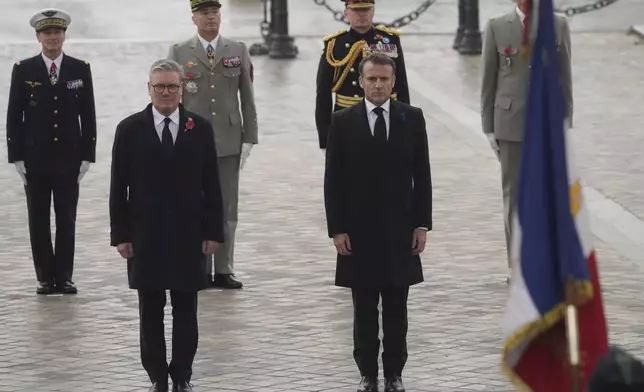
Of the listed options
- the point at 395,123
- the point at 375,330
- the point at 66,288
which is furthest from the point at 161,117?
the point at 66,288

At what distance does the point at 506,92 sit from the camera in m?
10.9

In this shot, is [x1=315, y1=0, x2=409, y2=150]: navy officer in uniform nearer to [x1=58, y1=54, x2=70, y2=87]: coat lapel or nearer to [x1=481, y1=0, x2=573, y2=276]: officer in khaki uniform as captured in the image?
[x1=481, y1=0, x2=573, y2=276]: officer in khaki uniform

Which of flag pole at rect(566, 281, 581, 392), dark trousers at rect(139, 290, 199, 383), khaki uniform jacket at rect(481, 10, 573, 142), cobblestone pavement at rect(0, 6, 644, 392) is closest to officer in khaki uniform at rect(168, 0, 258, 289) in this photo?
cobblestone pavement at rect(0, 6, 644, 392)

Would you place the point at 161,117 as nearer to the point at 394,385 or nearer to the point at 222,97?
the point at 394,385

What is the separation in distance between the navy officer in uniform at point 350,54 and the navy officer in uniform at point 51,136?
61.0 inches

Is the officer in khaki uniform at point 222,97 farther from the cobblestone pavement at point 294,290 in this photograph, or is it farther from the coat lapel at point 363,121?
the coat lapel at point 363,121

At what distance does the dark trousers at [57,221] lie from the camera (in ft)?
35.2

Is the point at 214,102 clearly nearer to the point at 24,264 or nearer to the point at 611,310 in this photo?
the point at 24,264

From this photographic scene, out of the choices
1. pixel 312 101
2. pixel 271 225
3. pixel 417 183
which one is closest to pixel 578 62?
pixel 312 101

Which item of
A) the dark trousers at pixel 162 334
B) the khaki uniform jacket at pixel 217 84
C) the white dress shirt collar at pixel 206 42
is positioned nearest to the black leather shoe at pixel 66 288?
the khaki uniform jacket at pixel 217 84

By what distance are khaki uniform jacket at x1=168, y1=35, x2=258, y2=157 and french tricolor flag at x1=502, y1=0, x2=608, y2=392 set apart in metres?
5.87

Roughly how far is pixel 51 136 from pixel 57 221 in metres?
0.56

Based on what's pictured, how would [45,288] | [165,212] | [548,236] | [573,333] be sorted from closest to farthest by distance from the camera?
[573,333], [548,236], [165,212], [45,288]

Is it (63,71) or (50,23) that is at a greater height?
(50,23)
